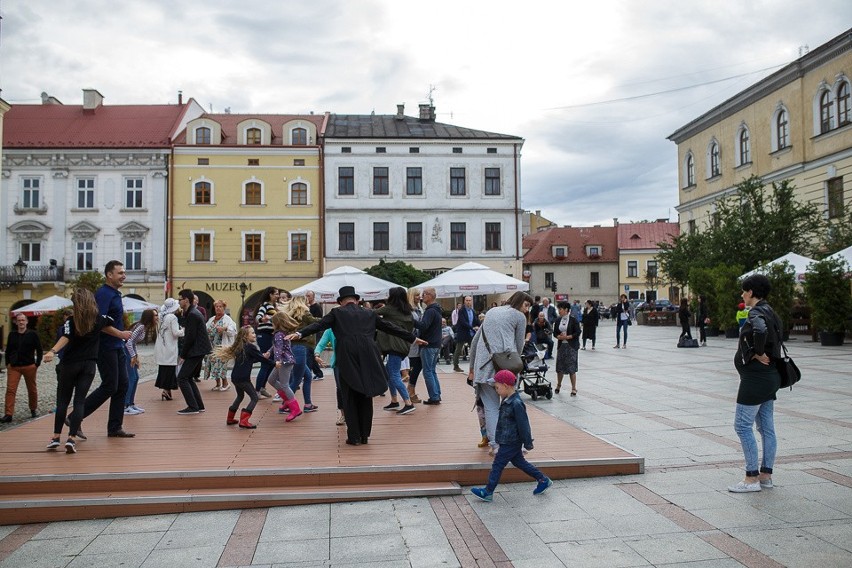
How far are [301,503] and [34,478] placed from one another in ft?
8.02

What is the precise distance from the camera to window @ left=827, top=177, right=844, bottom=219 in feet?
104

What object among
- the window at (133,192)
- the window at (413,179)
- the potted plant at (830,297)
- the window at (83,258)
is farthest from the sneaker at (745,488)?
the window at (83,258)

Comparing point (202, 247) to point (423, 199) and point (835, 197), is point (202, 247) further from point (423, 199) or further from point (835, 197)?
point (835, 197)

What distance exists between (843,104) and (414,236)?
22393mm

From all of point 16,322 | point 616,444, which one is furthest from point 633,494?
point 16,322

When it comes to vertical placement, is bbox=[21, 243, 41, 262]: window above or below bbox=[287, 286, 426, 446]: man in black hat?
above

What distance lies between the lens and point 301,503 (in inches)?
249

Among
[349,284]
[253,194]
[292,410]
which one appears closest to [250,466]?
[292,410]

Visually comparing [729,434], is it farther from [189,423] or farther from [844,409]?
[189,423]

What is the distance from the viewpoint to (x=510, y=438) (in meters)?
6.18

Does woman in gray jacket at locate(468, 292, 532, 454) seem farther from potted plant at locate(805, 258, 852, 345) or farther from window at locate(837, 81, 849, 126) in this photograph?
window at locate(837, 81, 849, 126)

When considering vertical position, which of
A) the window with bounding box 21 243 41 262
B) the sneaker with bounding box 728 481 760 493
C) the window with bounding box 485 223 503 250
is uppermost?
the window with bounding box 485 223 503 250

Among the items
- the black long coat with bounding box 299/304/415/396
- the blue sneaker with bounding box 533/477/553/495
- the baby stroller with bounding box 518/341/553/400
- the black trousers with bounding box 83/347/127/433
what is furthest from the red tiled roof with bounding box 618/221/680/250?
the blue sneaker with bounding box 533/477/553/495

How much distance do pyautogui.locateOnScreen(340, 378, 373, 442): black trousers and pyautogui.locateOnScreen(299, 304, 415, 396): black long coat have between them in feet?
0.46
